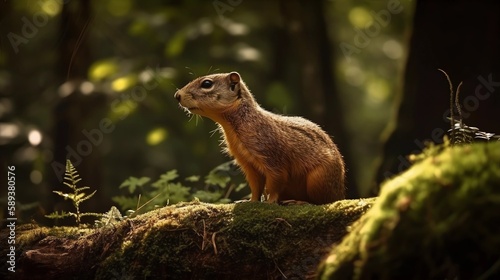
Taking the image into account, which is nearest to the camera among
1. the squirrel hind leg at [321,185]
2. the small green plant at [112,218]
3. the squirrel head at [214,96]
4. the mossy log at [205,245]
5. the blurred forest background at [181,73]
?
the mossy log at [205,245]

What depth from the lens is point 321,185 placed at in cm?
566

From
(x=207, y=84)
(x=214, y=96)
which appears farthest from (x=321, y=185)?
(x=207, y=84)

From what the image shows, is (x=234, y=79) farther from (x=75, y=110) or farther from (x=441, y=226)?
(x=75, y=110)

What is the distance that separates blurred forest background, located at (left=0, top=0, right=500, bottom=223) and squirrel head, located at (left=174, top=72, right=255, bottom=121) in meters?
1.11

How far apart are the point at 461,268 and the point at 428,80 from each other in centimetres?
581

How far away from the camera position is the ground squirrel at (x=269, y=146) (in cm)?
568

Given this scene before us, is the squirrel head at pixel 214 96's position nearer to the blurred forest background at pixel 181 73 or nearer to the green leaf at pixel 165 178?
the green leaf at pixel 165 178

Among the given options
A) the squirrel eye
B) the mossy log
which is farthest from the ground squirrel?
the mossy log

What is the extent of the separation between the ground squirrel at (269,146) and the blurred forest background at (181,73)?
123cm

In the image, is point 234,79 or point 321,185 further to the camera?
point 234,79

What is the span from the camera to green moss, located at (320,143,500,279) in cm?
248

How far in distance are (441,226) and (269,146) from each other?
3.28 m

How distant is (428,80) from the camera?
7.93 m

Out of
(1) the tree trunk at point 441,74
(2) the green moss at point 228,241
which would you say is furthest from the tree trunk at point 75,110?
(2) the green moss at point 228,241
